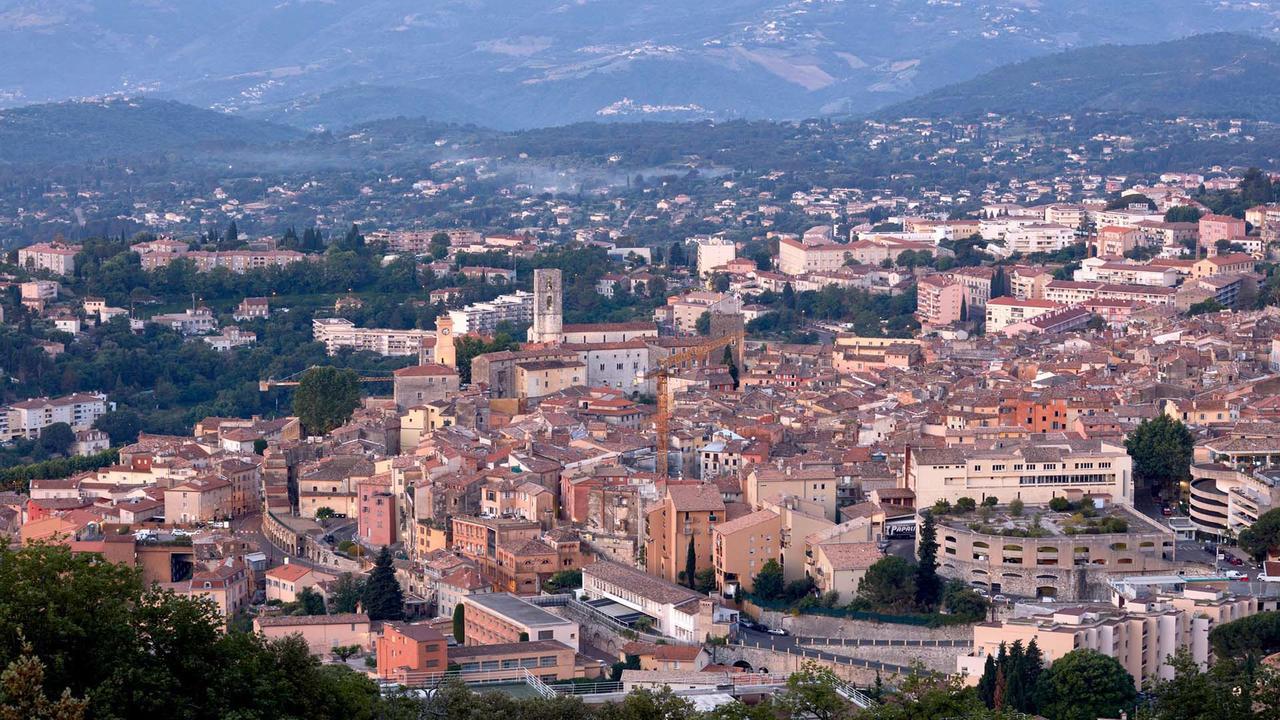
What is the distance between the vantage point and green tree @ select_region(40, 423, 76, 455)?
1607 inches

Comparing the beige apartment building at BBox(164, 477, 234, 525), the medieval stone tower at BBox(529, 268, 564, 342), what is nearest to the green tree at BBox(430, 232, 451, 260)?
the medieval stone tower at BBox(529, 268, 564, 342)

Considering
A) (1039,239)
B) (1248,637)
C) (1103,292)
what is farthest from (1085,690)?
(1039,239)

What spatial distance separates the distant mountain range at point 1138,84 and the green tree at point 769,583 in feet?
244

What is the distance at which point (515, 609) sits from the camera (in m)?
23.8

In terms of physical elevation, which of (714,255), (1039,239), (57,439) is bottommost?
(57,439)

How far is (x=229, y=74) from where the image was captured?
183750 millimetres

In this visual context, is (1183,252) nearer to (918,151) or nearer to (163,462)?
(163,462)

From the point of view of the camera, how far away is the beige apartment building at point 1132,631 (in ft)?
69.1

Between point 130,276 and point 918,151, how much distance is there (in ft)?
156

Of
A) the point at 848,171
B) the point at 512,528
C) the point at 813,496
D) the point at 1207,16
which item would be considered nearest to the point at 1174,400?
the point at 813,496

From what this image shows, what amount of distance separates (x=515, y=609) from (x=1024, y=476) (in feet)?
18.6

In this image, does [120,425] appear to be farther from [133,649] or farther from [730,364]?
[133,649]

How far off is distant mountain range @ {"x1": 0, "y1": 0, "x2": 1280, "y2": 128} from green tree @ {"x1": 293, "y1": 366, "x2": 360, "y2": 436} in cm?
11061

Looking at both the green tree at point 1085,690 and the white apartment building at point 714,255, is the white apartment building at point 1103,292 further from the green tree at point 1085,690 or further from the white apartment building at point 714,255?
the green tree at point 1085,690
